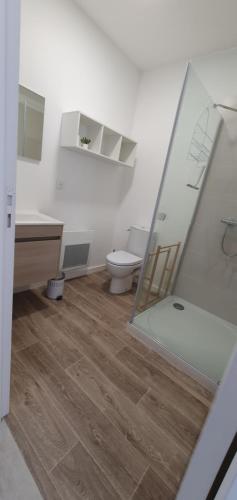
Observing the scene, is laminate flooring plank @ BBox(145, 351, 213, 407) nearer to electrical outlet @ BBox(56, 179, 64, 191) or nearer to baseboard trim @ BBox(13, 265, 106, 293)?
baseboard trim @ BBox(13, 265, 106, 293)

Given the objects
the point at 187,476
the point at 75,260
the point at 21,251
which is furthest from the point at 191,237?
the point at 187,476

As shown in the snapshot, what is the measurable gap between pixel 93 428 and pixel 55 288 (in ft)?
4.12

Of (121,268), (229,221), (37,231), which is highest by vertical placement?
(229,221)

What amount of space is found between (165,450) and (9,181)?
1.45 m

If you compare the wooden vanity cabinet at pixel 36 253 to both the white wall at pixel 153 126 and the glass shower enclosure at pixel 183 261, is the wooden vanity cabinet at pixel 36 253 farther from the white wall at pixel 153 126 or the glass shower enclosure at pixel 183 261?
the white wall at pixel 153 126

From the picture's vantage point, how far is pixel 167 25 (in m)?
1.89

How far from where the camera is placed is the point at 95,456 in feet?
3.33

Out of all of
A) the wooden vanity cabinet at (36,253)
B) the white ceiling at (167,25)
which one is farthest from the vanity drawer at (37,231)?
the white ceiling at (167,25)

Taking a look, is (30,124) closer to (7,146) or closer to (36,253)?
(36,253)

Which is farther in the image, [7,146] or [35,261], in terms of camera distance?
[35,261]

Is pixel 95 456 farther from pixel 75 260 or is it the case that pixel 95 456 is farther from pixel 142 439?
pixel 75 260

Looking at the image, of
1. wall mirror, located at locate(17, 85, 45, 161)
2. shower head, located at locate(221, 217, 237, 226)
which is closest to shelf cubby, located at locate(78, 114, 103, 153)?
wall mirror, located at locate(17, 85, 45, 161)

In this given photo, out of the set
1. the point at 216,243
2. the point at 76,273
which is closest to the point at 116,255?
the point at 76,273

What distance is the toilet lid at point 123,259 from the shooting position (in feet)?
7.47
